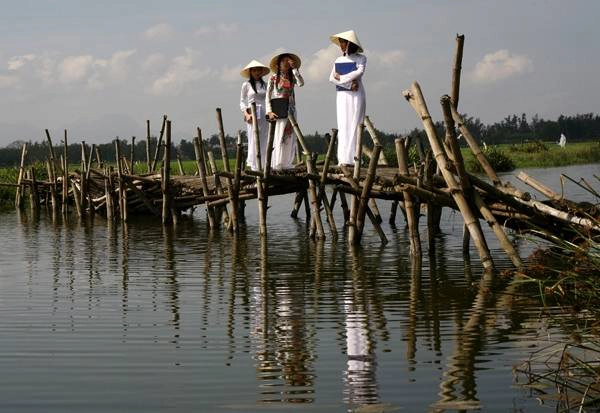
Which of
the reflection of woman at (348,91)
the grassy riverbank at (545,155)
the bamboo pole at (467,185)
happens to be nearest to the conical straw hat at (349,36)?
the reflection of woman at (348,91)

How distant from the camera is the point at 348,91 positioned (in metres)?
16.9

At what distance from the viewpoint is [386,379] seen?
724 cm

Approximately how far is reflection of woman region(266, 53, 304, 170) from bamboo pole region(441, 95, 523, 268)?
512 cm

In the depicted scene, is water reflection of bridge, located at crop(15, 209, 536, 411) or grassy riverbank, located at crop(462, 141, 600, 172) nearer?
water reflection of bridge, located at crop(15, 209, 536, 411)

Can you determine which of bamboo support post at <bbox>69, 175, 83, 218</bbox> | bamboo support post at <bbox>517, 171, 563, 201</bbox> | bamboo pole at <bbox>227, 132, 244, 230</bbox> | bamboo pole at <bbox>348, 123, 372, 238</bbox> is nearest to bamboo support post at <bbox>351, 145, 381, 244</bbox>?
bamboo pole at <bbox>348, 123, 372, 238</bbox>

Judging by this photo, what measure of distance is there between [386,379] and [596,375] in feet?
5.10

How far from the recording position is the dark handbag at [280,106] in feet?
58.1

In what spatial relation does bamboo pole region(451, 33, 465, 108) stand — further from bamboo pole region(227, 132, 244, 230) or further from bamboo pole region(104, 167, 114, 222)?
bamboo pole region(104, 167, 114, 222)

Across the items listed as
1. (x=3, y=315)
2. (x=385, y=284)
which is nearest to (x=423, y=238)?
(x=385, y=284)

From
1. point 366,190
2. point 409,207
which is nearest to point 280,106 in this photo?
point 366,190

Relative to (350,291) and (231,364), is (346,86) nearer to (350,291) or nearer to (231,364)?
(350,291)

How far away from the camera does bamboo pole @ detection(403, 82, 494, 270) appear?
12.5 m

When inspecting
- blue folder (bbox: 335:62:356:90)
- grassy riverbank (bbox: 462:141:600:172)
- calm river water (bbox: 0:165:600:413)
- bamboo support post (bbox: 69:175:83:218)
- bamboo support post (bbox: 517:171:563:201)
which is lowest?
calm river water (bbox: 0:165:600:413)

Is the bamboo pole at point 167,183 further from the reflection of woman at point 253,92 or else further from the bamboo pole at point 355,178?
the bamboo pole at point 355,178
